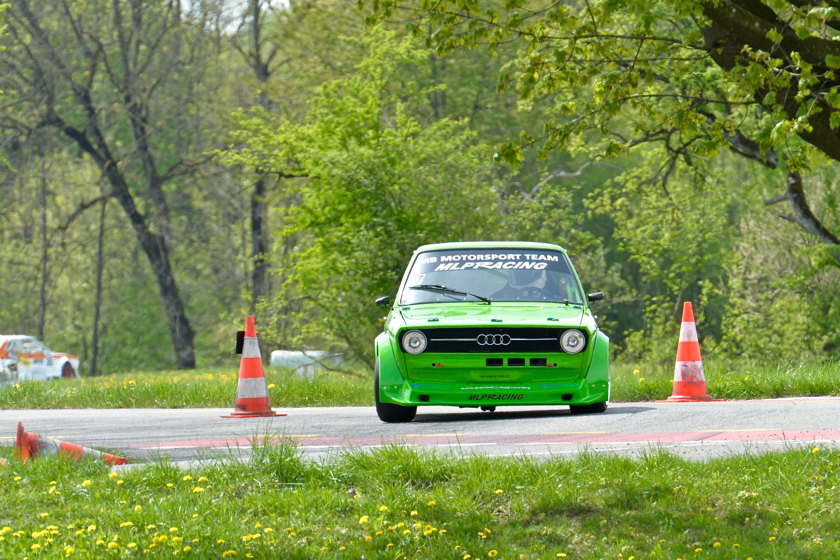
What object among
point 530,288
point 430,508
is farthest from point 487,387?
point 430,508

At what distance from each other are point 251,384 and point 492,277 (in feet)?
8.90

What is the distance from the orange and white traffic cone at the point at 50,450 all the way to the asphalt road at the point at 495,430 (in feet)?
0.92

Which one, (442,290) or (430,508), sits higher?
(442,290)

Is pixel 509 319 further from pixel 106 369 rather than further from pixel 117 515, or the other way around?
pixel 106 369

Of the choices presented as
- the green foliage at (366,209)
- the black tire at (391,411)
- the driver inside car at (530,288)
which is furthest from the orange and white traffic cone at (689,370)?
the green foliage at (366,209)

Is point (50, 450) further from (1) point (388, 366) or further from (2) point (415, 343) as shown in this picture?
(2) point (415, 343)

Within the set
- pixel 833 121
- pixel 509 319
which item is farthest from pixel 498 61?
pixel 833 121

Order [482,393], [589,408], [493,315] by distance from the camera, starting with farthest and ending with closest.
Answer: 1. [589,408]
2. [493,315]
3. [482,393]

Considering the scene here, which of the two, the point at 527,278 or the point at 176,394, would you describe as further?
the point at 176,394

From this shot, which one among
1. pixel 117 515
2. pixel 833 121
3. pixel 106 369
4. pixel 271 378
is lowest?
pixel 106 369

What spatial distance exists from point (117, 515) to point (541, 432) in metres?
3.86

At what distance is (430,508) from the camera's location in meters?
5.27

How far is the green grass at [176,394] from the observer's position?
13.7 meters

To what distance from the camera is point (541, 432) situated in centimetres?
826
